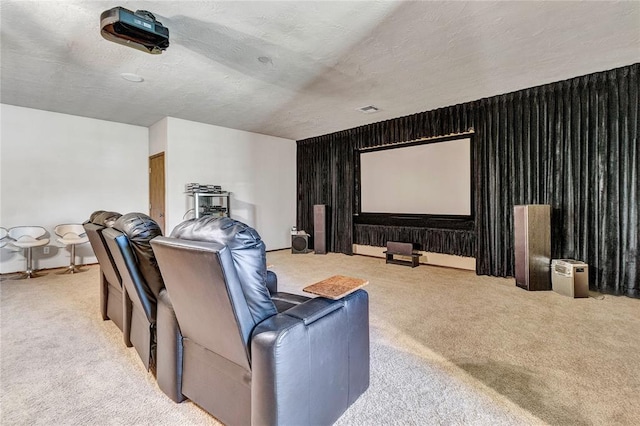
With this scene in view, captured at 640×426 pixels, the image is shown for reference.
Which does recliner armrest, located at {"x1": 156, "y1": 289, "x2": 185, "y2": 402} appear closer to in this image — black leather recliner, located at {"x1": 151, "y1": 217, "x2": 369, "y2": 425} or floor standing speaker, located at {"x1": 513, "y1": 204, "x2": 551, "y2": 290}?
black leather recliner, located at {"x1": 151, "y1": 217, "x2": 369, "y2": 425}

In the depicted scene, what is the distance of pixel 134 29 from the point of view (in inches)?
87.7

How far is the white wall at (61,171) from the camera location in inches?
185

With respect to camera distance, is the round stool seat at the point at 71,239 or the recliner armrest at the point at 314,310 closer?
the recliner armrest at the point at 314,310

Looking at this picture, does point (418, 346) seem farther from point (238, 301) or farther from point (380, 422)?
point (238, 301)

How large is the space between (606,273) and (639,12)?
Result: 8.78 ft

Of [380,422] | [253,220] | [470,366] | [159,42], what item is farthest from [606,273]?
[253,220]

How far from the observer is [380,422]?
4.85ft

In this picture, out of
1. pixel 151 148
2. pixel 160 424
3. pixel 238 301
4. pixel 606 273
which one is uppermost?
pixel 151 148

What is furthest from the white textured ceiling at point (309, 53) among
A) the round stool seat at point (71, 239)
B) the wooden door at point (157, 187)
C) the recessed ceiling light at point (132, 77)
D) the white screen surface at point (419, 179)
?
the round stool seat at point (71, 239)

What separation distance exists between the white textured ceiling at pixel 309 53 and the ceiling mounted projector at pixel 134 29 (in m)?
0.16

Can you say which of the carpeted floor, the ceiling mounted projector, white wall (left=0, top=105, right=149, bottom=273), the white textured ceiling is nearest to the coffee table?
the carpeted floor

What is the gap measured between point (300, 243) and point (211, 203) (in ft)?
6.60

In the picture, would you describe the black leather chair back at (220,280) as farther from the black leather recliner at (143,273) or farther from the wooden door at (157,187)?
the wooden door at (157,187)

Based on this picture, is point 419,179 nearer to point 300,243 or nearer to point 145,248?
point 300,243
